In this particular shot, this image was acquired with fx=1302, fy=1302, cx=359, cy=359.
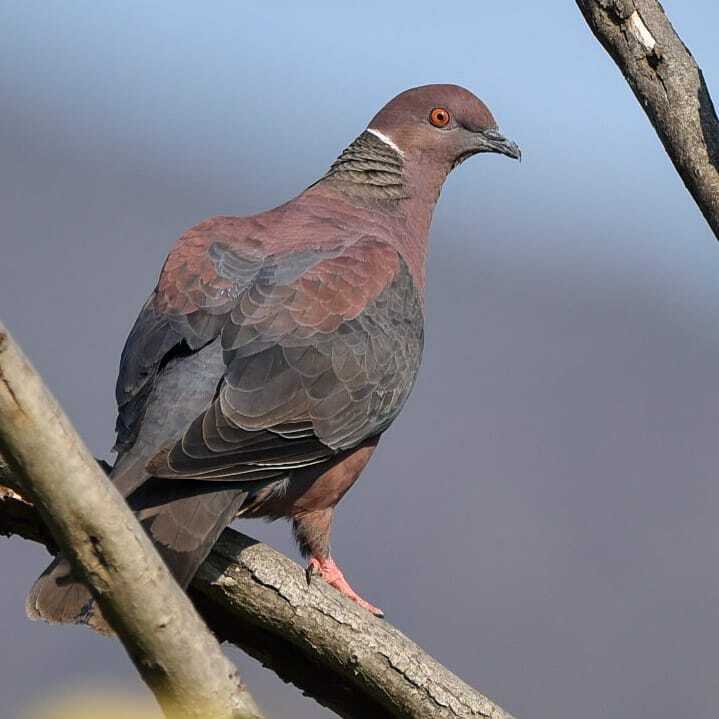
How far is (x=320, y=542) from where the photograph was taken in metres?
4.80

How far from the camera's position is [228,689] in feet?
7.33

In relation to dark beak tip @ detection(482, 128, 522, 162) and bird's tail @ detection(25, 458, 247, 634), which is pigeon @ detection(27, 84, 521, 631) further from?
dark beak tip @ detection(482, 128, 522, 162)

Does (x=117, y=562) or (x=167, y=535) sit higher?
(x=117, y=562)

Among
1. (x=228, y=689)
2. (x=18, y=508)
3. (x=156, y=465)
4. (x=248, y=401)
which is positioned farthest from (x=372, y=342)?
(x=228, y=689)

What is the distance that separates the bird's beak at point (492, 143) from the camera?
241 inches

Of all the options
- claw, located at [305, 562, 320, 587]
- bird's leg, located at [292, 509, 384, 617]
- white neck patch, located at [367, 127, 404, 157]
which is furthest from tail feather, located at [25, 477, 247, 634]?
white neck patch, located at [367, 127, 404, 157]

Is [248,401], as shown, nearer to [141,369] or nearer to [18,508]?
[141,369]

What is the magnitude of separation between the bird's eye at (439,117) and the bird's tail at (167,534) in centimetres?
252

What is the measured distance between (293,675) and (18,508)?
104cm

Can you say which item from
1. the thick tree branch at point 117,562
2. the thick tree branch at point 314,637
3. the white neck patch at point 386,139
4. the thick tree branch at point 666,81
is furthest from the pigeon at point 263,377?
the thick tree branch at point 117,562

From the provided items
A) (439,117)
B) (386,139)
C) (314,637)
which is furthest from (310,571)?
(439,117)

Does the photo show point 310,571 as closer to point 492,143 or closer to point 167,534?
point 167,534

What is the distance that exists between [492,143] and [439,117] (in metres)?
0.28

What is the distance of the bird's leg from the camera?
4.77 m
